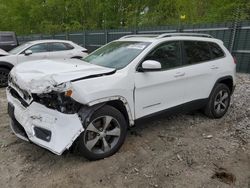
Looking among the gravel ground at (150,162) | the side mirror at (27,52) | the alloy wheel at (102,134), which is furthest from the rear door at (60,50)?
the alloy wheel at (102,134)

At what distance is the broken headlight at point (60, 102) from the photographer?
2.89 metres

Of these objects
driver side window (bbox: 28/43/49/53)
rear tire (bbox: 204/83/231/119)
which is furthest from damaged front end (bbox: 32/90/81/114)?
driver side window (bbox: 28/43/49/53)

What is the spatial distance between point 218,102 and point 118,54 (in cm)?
233

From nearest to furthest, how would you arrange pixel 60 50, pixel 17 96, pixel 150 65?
pixel 150 65 < pixel 17 96 < pixel 60 50

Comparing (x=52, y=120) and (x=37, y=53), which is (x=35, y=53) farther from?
(x=52, y=120)

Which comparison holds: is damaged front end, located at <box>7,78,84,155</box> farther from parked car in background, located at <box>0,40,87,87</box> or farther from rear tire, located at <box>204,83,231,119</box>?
parked car in background, located at <box>0,40,87,87</box>

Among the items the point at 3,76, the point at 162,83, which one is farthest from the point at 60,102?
the point at 3,76

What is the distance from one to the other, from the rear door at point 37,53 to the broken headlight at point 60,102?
5.98 metres

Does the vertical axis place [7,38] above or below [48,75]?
below

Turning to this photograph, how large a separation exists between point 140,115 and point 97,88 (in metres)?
0.89

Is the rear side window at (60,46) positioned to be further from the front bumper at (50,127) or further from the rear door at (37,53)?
the front bumper at (50,127)

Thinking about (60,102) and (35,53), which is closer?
(60,102)

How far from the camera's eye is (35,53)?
338 inches

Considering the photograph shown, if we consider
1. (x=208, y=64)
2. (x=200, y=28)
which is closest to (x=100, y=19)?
(x=200, y=28)
